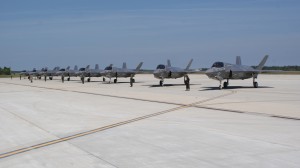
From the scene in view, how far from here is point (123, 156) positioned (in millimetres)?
8234

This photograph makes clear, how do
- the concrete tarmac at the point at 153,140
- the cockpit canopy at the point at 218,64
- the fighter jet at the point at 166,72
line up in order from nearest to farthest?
the concrete tarmac at the point at 153,140
the cockpit canopy at the point at 218,64
the fighter jet at the point at 166,72

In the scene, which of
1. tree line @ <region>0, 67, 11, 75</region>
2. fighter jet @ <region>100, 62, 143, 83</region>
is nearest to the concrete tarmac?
fighter jet @ <region>100, 62, 143, 83</region>

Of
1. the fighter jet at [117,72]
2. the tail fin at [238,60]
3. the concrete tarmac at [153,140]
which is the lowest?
the concrete tarmac at [153,140]

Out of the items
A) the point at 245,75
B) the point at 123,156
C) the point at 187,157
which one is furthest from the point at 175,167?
the point at 245,75

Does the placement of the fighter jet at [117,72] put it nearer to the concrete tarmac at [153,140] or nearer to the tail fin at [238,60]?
the tail fin at [238,60]

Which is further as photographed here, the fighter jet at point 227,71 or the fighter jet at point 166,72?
the fighter jet at point 166,72

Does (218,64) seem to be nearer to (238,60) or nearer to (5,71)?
(238,60)

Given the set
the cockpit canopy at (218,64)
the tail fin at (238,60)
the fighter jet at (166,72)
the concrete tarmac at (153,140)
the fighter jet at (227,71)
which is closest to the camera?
the concrete tarmac at (153,140)

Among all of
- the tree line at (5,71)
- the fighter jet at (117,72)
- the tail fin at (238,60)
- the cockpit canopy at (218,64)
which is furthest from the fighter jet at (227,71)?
the tree line at (5,71)

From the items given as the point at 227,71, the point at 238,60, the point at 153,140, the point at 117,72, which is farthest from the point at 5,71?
the point at 153,140

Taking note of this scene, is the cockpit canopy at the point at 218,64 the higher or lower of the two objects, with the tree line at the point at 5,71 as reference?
higher

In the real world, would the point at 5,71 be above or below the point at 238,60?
below

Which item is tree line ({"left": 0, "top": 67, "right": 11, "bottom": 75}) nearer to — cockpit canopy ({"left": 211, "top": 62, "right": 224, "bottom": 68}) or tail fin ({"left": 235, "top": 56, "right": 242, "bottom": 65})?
tail fin ({"left": 235, "top": 56, "right": 242, "bottom": 65})

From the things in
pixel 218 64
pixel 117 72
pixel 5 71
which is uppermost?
pixel 218 64
